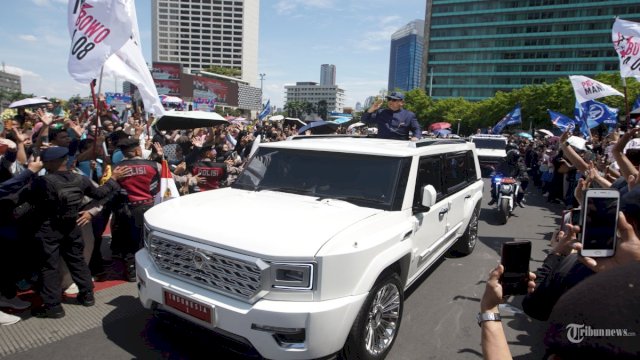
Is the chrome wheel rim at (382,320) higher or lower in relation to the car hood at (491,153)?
lower

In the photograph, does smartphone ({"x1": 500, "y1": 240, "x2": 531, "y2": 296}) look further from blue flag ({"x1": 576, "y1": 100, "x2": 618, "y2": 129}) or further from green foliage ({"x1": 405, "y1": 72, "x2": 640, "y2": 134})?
green foliage ({"x1": 405, "y1": 72, "x2": 640, "y2": 134})

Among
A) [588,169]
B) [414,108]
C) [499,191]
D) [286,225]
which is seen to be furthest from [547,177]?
[414,108]

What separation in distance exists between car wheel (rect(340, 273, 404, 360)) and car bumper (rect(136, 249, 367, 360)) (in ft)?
0.45

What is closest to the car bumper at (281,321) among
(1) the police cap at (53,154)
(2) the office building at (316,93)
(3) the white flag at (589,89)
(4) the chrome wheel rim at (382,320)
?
(4) the chrome wheel rim at (382,320)

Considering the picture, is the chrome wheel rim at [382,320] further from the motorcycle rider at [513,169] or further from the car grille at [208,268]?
the motorcycle rider at [513,169]

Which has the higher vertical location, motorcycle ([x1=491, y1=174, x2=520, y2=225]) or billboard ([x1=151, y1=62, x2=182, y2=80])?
billboard ([x1=151, y1=62, x2=182, y2=80])

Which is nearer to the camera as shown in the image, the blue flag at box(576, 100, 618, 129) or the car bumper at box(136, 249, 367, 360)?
the car bumper at box(136, 249, 367, 360)

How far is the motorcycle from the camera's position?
9.35m

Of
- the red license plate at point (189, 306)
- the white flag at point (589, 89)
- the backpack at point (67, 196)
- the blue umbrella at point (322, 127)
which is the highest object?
the white flag at point (589, 89)

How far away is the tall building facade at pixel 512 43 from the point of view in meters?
85.4

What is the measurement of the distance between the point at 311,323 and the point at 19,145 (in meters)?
4.32

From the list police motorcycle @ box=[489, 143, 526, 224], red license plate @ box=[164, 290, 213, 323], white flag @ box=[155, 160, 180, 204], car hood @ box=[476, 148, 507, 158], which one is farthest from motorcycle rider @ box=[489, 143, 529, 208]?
car hood @ box=[476, 148, 507, 158]

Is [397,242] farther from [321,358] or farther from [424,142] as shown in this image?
[424,142]

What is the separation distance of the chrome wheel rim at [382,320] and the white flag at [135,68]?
393 cm
